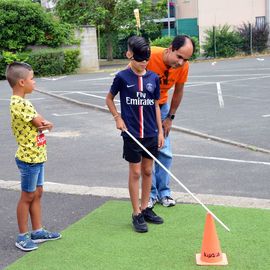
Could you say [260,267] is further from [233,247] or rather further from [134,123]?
[134,123]

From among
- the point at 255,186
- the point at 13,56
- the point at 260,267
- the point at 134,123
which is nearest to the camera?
the point at 260,267

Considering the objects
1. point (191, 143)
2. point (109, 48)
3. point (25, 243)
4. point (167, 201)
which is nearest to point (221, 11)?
point (109, 48)

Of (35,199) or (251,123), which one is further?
(251,123)

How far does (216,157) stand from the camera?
324 inches

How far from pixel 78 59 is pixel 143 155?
26.2 meters

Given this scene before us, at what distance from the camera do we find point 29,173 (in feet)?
14.5

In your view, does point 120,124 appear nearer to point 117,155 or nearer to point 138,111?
point 138,111

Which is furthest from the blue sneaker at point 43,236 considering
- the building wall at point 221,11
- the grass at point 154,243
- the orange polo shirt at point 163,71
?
the building wall at point 221,11

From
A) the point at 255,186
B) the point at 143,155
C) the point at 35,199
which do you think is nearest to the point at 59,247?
the point at 35,199

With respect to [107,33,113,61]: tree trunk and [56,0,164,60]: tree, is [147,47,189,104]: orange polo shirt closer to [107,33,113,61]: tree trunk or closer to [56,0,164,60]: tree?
[56,0,164,60]: tree

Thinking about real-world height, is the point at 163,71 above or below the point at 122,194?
above

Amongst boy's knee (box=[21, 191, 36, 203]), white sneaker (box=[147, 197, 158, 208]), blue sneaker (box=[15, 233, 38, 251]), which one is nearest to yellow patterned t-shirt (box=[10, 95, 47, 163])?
boy's knee (box=[21, 191, 36, 203])

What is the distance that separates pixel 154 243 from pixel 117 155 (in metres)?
4.09

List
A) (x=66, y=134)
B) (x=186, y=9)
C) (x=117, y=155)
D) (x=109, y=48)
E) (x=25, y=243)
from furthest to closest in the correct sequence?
(x=186, y=9) < (x=109, y=48) < (x=66, y=134) < (x=117, y=155) < (x=25, y=243)
